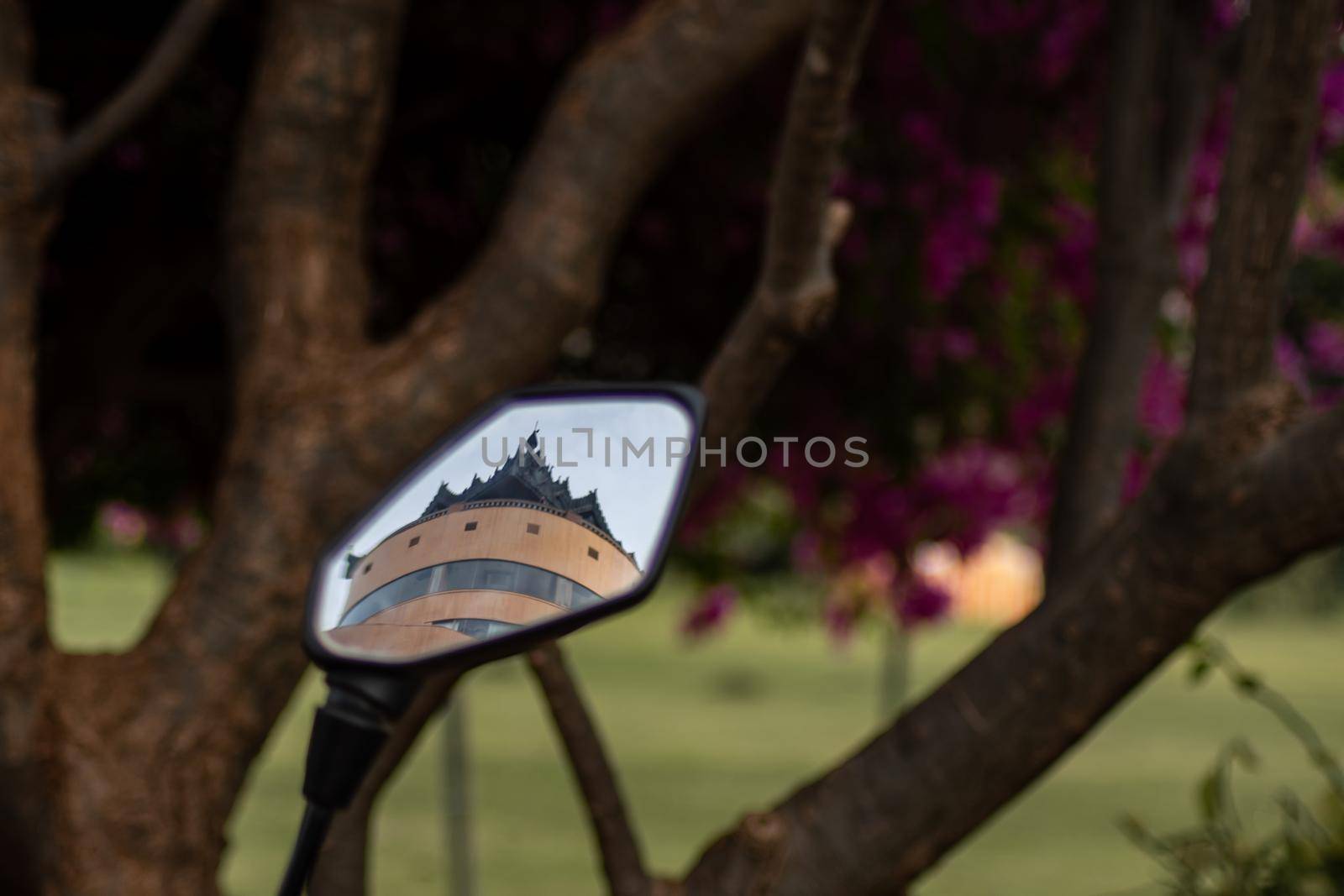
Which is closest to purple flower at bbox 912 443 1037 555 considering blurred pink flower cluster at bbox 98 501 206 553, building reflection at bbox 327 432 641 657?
blurred pink flower cluster at bbox 98 501 206 553

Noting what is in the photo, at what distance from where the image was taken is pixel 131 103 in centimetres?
271

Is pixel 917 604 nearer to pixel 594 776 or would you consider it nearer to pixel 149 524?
pixel 594 776

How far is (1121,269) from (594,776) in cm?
155

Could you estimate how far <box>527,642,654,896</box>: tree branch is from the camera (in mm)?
2482

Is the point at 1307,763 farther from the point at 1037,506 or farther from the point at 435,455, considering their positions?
the point at 435,455

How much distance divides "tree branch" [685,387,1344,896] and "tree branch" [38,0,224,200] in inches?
63.2

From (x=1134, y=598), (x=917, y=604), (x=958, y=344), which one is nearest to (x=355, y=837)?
(x=1134, y=598)

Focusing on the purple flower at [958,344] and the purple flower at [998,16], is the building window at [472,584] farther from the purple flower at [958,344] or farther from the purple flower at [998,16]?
the purple flower at [958,344]

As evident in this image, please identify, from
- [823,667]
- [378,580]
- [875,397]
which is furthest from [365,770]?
[823,667]

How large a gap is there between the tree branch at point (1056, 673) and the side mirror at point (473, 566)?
3.66 ft

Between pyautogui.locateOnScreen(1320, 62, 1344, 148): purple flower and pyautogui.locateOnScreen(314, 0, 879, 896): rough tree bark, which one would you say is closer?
pyautogui.locateOnScreen(314, 0, 879, 896): rough tree bark

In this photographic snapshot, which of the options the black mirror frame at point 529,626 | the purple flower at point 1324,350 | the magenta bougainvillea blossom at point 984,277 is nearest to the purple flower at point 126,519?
the magenta bougainvillea blossom at point 984,277

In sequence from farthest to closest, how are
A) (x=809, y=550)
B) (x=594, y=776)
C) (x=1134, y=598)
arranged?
(x=809, y=550), (x=594, y=776), (x=1134, y=598)

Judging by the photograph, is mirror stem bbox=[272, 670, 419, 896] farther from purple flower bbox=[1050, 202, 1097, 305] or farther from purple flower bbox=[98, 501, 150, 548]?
purple flower bbox=[98, 501, 150, 548]
